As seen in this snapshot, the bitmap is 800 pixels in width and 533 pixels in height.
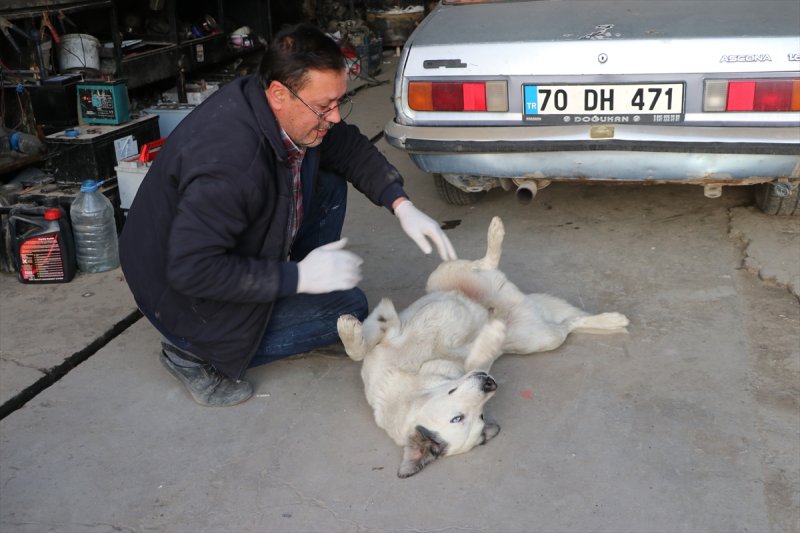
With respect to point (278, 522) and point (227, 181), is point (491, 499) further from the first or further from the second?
point (227, 181)

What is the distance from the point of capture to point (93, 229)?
4.39 metres

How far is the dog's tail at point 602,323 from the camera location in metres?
3.60

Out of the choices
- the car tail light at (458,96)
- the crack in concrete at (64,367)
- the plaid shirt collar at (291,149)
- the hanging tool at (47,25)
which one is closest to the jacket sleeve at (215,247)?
the plaid shirt collar at (291,149)

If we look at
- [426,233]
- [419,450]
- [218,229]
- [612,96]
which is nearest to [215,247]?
[218,229]

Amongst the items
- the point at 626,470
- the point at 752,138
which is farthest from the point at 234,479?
the point at 752,138

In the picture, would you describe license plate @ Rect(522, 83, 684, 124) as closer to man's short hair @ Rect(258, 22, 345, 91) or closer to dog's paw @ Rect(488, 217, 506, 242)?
dog's paw @ Rect(488, 217, 506, 242)

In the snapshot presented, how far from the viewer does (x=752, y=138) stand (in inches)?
146

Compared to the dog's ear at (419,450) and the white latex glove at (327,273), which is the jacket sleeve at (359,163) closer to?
the white latex glove at (327,273)

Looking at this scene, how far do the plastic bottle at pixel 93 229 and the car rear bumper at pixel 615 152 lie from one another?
1.63 metres

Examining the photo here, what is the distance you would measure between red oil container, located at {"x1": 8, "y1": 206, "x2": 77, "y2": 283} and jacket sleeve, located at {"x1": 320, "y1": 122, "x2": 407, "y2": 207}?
5.29ft

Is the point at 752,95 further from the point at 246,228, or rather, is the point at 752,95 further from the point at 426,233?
the point at 246,228

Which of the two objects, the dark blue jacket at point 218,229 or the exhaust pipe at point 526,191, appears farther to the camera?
the exhaust pipe at point 526,191

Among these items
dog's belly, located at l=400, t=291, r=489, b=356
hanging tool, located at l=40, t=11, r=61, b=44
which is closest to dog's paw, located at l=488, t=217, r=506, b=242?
dog's belly, located at l=400, t=291, r=489, b=356

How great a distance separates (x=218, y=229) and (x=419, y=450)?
3.29 ft
